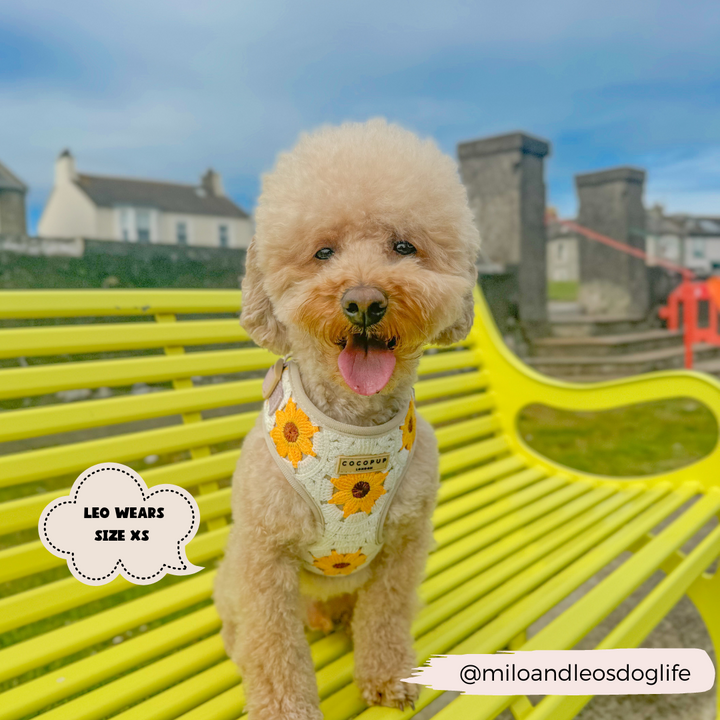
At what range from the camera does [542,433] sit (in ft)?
16.4

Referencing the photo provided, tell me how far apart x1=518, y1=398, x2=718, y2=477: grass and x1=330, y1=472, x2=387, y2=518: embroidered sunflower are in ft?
10.3

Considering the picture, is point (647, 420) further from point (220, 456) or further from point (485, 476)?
point (220, 456)

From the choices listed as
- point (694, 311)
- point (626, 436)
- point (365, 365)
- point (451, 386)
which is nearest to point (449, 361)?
point (451, 386)

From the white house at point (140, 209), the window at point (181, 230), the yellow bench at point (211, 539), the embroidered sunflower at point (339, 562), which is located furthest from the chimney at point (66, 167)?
the embroidered sunflower at point (339, 562)

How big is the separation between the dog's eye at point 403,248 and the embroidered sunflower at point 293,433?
1.15 feet

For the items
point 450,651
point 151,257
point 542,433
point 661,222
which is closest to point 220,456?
point 450,651

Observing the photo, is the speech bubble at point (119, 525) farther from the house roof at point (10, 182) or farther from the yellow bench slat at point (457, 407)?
the house roof at point (10, 182)

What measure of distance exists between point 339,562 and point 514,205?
566 cm

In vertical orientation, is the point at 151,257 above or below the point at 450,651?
above

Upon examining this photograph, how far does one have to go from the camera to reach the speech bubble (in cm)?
135

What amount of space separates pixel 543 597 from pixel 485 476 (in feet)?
2.66

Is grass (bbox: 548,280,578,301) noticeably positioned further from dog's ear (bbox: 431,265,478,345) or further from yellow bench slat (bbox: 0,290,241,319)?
dog's ear (bbox: 431,265,478,345)

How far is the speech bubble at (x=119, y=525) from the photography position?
135cm

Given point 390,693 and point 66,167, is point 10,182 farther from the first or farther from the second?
point 66,167
